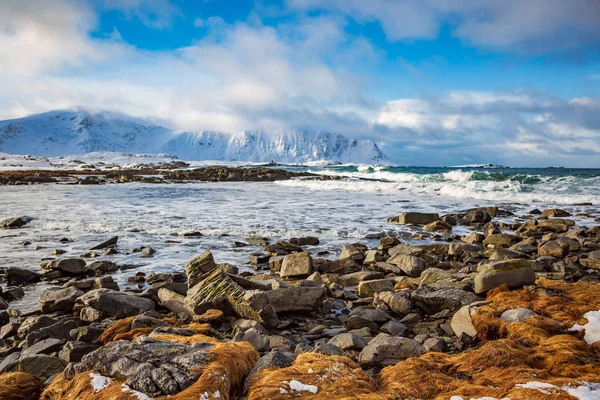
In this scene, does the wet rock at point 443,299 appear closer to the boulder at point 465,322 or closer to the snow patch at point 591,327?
the boulder at point 465,322

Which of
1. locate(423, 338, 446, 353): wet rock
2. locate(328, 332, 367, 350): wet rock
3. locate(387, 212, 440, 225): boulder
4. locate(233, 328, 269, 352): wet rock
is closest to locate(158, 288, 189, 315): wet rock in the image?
locate(233, 328, 269, 352): wet rock

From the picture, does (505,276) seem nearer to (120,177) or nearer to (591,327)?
(591,327)

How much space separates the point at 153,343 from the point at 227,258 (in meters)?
6.68

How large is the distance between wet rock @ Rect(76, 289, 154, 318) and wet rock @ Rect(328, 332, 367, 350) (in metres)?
3.12

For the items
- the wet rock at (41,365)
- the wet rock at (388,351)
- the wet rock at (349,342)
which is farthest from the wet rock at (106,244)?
the wet rock at (388,351)

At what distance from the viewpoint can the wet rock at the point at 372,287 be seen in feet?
22.5

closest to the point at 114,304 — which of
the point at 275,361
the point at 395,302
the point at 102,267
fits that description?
the point at 275,361

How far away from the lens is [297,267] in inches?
324

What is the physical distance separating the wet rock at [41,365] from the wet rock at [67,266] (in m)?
4.92

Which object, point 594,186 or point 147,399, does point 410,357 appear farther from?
point 594,186

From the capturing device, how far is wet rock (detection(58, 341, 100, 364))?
4.01 meters

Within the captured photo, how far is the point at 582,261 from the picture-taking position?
28.7 feet

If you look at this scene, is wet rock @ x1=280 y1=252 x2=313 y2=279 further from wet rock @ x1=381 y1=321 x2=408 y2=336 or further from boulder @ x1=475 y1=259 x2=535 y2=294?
boulder @ x1=475 y1=259 x2=535 y2=294

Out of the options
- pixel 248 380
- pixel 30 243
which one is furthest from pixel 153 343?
pixel 30 243
